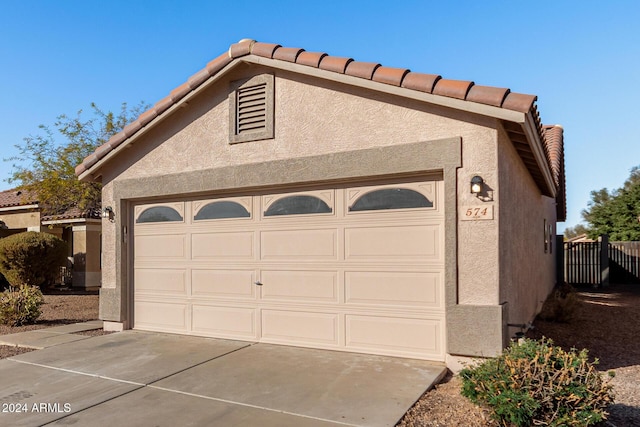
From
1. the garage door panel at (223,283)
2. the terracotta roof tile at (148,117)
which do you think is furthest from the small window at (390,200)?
the terracotta roof tile at (148,117)

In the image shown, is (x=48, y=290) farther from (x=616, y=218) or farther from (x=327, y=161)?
(x=616, y=218)

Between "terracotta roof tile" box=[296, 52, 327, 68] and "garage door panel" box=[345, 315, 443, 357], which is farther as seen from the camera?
"terracotta roof tile" box=[296, 52, 327, 68]

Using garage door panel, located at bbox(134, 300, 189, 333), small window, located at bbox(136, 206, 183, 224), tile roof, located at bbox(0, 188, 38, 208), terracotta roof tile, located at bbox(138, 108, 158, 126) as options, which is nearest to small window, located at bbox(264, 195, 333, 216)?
small window, located at bbox(136, 206, 183, 224)

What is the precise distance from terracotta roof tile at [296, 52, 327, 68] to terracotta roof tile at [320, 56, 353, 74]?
75 millimetres

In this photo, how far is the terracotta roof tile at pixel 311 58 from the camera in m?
6.86

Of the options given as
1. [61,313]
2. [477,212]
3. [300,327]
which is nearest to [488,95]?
[477,212]

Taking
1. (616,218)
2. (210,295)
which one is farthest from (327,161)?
(616,218)

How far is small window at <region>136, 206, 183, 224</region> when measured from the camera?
873 cm

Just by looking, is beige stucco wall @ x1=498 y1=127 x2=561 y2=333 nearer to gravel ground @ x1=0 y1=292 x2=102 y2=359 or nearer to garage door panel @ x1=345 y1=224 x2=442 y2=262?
garage door panel @ x1=345 y1=224 x2=442 y2=262

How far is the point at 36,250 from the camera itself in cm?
1444

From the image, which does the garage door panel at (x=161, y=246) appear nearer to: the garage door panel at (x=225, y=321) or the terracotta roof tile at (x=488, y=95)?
the garage door panel at (x=225, y=321)

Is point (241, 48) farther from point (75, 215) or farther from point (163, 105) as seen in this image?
point (75, 215)

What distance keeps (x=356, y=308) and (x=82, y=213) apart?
1402 centimetres

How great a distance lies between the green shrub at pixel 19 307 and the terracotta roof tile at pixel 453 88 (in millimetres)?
9325
